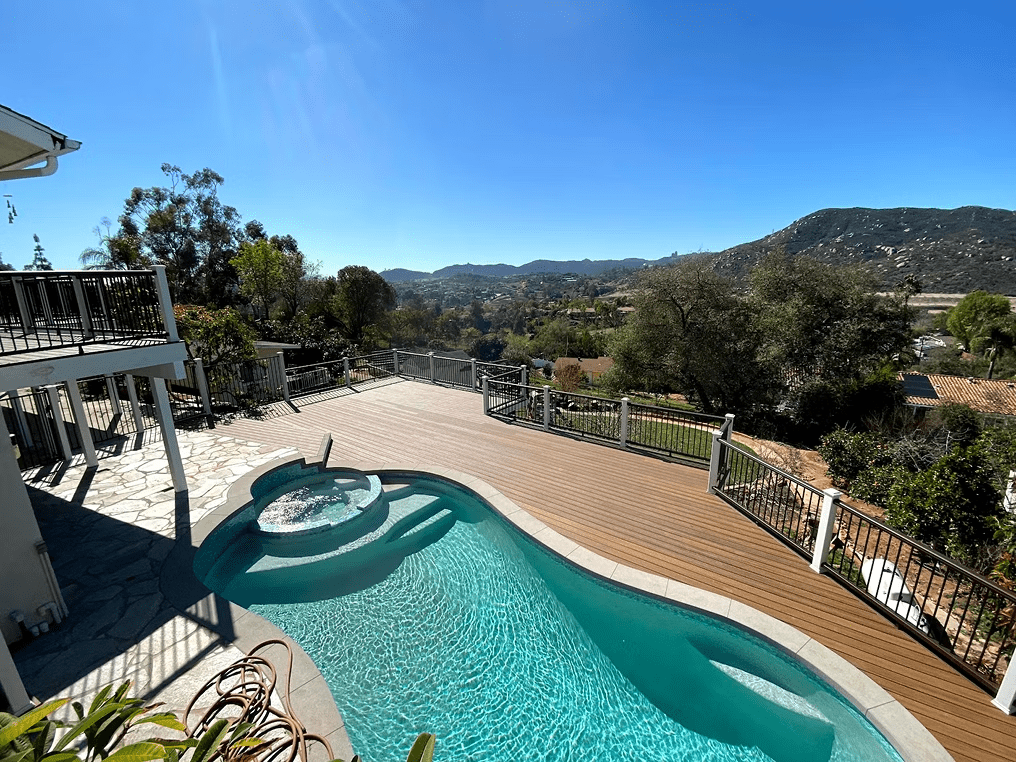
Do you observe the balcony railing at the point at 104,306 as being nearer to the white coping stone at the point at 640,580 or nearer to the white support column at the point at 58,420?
the white support column at the point at 58,420

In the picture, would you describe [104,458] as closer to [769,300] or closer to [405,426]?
[405,426]

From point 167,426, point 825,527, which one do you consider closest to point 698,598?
point 825,527

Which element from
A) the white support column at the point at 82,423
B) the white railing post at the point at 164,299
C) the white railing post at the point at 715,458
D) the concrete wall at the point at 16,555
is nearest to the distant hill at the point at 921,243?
the white railing post at the point at 715,458

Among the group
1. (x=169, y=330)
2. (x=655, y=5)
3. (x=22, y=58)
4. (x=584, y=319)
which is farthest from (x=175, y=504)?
(x=584, y=319)

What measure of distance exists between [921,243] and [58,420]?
88.3 m

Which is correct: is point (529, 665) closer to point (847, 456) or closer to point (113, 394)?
point (113, 394)

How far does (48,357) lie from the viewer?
475 cm

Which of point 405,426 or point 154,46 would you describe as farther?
point 405,426

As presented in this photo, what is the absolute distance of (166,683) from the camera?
12.4 feet

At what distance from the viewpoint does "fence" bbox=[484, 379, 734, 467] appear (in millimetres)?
8273

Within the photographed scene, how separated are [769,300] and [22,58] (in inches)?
1005

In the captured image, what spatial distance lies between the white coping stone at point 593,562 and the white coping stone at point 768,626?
1358 millimetres

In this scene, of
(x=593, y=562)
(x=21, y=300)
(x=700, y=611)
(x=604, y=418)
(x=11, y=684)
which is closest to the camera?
(x=11, y=684)

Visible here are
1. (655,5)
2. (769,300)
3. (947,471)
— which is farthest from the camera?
(769,300)
